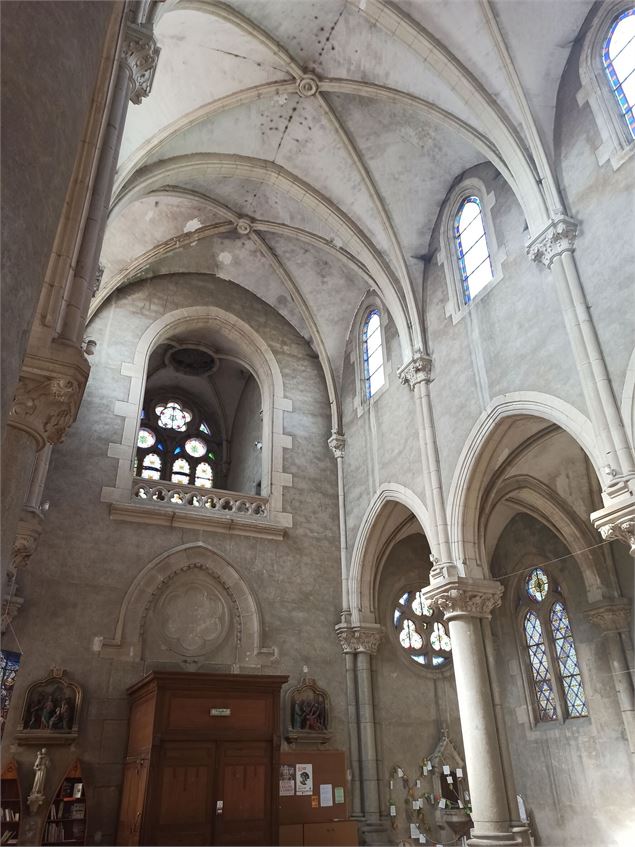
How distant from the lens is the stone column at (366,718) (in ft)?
36.5

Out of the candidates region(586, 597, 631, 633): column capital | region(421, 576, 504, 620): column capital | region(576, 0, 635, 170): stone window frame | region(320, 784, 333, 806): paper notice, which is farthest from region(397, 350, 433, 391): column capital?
region(320, 784, 333, 806): paper notice

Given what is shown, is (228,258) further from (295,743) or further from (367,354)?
(295,743)

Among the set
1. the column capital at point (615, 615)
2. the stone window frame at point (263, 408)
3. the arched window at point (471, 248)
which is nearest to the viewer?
the arched window at point (471, 248)

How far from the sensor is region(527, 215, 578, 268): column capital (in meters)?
8.70

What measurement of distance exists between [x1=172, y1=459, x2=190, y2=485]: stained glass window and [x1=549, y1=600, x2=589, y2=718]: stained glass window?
357 inches

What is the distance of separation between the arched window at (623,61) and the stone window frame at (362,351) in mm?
5932

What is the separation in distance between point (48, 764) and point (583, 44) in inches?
502

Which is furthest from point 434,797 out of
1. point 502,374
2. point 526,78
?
point 526,78

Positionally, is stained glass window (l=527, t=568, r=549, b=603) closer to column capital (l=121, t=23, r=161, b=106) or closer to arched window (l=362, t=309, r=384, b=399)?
arched window (l=362, t=309, r=384, b=399)

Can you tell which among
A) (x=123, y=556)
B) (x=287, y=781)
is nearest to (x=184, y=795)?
(x=287, y=781)

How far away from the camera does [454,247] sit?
12.0 metres

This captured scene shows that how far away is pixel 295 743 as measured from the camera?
11250 mm

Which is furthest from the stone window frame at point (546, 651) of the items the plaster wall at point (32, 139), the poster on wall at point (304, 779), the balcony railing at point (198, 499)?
the plaster wall at point (32, 139)

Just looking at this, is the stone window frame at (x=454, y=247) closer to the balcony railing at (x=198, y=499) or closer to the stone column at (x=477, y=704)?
the stone column at (x=477, y=704)
